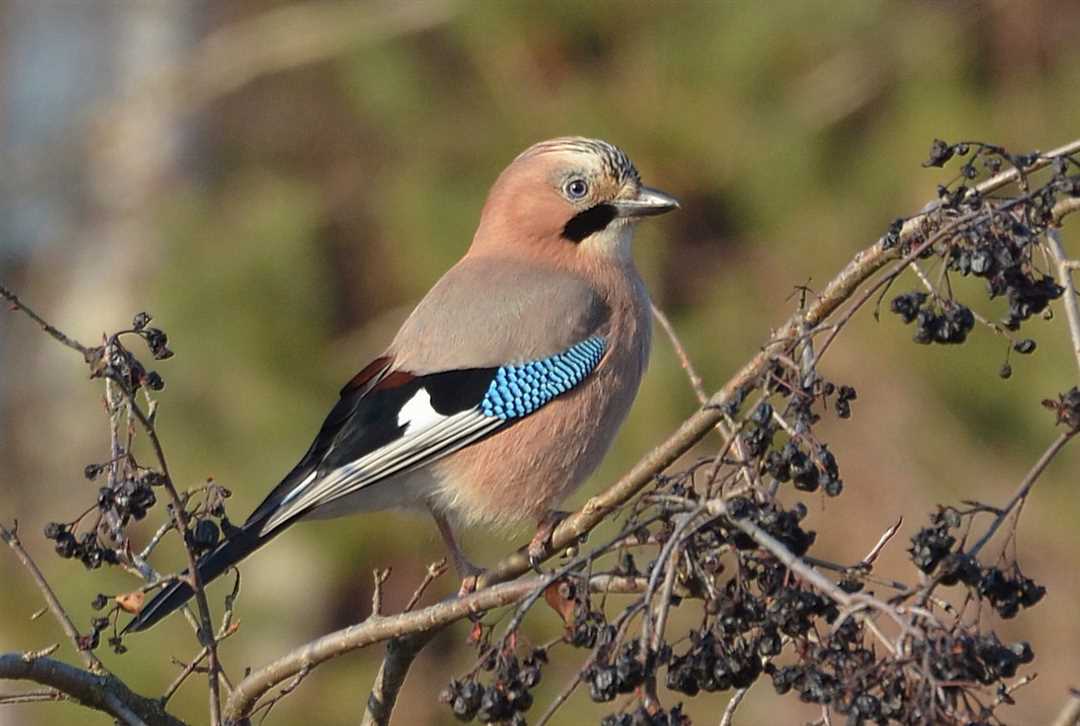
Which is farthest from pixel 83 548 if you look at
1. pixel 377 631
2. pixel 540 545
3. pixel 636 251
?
pixel 636 251

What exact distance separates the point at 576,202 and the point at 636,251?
2.92 meters

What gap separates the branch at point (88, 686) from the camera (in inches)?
A: 96.3

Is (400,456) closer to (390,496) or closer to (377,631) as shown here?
(390,496)

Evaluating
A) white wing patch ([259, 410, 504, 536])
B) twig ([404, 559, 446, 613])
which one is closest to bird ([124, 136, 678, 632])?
white wing patch ([259, 410, 504, 536])

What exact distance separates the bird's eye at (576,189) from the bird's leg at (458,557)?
0.96m

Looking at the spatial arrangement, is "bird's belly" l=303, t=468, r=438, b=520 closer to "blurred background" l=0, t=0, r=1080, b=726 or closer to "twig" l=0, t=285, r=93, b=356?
"twig" l=0, t=285, r=93, b=356

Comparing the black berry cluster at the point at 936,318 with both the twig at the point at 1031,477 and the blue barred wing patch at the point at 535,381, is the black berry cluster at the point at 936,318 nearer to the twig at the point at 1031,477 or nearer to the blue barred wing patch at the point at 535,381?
the twig at the point at 1031,477

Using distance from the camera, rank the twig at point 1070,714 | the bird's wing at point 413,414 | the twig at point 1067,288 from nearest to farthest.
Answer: the twig at point 1070,714, the twig at point 1067,288, the bird's wing at point 413,414

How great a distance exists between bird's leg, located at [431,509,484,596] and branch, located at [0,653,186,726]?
3.46ft

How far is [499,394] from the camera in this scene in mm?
3898

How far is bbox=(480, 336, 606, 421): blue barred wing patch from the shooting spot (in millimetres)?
3867

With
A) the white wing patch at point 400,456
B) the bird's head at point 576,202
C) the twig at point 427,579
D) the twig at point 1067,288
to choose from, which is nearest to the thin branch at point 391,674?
the twig at point 427,579

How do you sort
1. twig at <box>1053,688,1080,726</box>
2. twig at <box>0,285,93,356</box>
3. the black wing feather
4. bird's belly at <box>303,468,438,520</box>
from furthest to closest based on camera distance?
bird's belly at <box>303,468,438,520</box> < the black wing feather < twig at <box>0,285,93,356</box> < twig at <box>1053,688,1080,726</box>

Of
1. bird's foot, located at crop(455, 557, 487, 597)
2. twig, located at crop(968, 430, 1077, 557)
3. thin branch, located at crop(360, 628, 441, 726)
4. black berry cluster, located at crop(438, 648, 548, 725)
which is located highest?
bird's foot, located at crop(455, 557, 487, 597)
